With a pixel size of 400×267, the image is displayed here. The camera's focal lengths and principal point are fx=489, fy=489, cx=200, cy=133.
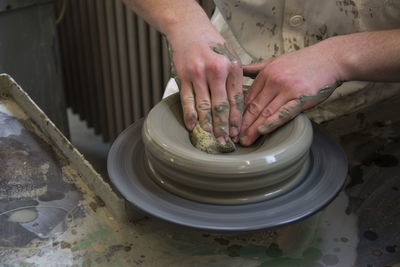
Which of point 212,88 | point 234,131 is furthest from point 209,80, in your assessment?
point 234,131

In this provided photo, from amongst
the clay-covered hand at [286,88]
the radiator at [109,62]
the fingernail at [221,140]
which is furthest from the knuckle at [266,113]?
the radiator at [109,62]

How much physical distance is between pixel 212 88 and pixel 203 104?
0.13 feet

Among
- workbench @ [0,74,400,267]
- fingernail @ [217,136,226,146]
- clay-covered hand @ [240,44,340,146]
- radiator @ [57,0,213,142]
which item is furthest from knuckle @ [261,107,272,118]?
radiator @ [57,0,213,142]

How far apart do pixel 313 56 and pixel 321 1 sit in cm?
23

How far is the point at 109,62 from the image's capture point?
2445mm

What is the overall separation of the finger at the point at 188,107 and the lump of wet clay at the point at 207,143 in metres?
0.01

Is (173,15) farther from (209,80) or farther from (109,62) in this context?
(109,62)

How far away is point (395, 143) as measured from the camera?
1.23 m

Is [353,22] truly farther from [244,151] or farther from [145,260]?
[145,260]

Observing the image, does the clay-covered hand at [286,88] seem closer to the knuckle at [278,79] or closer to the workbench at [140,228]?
the knuckle at [278,79]

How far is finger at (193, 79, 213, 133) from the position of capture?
39.1 inches

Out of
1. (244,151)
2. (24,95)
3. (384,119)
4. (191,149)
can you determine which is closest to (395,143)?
(384,119)

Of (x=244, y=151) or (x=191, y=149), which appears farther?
(x=244, y=151)

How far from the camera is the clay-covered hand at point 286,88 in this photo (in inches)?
39.4
